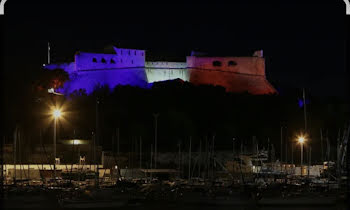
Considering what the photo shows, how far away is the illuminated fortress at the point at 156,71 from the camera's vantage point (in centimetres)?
5481

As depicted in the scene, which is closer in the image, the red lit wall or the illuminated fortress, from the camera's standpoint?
the illuminated fortress

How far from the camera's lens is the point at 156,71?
56.8 m

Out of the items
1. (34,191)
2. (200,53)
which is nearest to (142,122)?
(200,53)

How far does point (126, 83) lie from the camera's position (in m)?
55.8

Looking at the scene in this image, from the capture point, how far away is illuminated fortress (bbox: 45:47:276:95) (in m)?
54.8

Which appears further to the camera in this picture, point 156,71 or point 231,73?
point 231,73

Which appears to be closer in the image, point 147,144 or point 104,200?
point 104,200

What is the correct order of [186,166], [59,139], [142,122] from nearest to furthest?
[186,166], [59,139], [142,122]

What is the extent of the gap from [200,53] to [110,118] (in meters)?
16.5

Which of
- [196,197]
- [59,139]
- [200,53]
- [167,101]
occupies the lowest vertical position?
[196,197]

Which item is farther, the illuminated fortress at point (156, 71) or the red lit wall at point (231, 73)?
the red lit wall at point (231, 73)

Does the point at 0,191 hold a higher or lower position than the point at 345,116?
lower

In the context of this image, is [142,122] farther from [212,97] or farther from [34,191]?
[34,191]

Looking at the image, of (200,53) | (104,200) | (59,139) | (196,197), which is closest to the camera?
(104,200)
